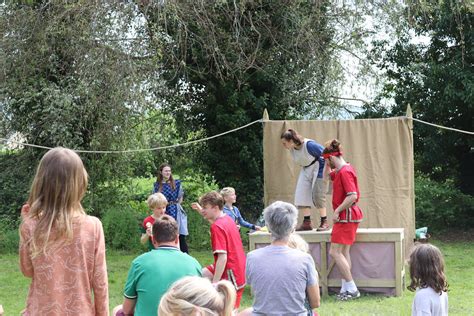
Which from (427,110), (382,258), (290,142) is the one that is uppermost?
(427,110)

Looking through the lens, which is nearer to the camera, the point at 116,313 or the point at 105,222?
the point at 116,313

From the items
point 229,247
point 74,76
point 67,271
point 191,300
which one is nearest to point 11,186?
point 74,76

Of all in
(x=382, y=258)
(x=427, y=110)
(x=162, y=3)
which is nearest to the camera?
(x=382, y=258)

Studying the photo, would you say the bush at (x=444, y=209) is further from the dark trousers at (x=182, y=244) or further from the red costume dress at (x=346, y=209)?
the red costume dress at (x=346, y=209)

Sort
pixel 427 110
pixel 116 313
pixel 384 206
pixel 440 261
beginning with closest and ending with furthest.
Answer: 1. pixel 440 261
2. pixel 116 313
3. pixel 384 206
4. pixel 427 110

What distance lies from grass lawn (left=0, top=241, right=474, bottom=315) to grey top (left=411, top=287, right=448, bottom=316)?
3353mm

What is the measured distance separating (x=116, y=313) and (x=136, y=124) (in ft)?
26.9

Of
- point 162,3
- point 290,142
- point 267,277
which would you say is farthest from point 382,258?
point 162,3

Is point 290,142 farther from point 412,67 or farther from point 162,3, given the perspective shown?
point 412,67

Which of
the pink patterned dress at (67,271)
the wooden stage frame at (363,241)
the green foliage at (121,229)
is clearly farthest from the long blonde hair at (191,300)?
the green foliage at (121,229)

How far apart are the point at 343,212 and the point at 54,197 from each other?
4.64 m

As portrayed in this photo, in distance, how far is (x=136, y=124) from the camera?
41.1 feet

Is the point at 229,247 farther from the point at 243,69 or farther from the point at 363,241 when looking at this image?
the point at 243,69

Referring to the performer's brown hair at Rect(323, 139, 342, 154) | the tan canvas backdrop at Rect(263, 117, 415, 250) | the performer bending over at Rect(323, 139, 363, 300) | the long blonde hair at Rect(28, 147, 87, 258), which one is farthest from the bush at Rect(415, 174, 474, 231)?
the long blonde hair at Rect(28, 147, 87, 258)
